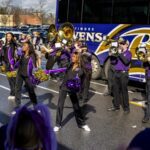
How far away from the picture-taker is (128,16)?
Answer: 1339 cm

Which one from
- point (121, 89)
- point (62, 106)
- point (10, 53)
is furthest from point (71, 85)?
point (10, 53)

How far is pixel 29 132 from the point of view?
238 centimetres

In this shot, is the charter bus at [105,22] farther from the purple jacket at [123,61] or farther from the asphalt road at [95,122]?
the purple jacket at [123,61]

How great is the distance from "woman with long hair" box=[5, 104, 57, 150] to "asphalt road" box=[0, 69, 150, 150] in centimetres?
263

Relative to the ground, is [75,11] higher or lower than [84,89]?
higher

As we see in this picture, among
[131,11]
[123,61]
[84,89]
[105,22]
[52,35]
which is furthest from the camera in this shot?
[52,35]

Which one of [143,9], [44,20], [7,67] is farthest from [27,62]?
[44,20]

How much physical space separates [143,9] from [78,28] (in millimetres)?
3059

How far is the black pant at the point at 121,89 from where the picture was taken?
374 inches

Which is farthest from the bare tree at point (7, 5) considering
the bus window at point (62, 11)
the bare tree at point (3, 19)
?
the bus window at point (62, 11)

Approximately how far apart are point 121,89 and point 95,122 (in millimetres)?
1334

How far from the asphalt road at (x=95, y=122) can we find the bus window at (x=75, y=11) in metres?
3.56

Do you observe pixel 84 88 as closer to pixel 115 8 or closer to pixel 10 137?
pixel 115 8

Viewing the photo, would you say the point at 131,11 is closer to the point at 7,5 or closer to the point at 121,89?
the point at 121,89
